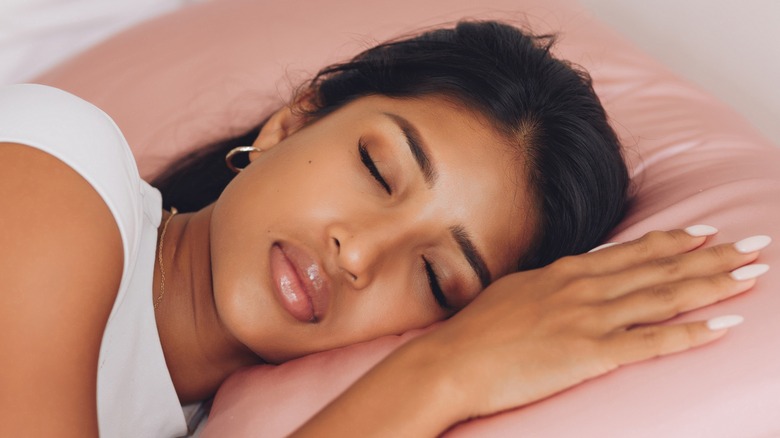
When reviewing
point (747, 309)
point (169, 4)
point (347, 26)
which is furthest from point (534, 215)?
point (169, 4)

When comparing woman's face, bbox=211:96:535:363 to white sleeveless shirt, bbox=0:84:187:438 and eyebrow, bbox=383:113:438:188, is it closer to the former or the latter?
eyebrow, bbox=383:113:438:188

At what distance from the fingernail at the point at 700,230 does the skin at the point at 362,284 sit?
0.01 metres

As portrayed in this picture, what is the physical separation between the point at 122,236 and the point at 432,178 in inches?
16.5

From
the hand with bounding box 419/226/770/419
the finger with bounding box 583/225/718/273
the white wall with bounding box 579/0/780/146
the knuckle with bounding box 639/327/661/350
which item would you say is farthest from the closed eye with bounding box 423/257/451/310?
the white wall with bounding box 579/0/780/146

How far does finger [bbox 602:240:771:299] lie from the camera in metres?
1.01

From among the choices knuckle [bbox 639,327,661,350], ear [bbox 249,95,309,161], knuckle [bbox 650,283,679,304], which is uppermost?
knuckle [bbox 650,283,679,304]

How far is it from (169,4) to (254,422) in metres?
1.17

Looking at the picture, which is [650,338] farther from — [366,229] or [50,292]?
[50,292]

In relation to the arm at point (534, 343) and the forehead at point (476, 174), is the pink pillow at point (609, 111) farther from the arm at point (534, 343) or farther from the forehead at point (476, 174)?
the forehead at point (476, 174)

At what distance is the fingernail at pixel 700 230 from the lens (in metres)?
1.10

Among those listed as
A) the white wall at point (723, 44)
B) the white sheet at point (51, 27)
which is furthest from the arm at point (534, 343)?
the white sheet at point (51, 27)

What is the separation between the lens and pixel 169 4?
74.9 inches

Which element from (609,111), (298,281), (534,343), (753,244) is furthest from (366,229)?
(609,111)

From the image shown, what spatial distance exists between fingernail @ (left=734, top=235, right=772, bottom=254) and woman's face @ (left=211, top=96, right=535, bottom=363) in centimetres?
32
